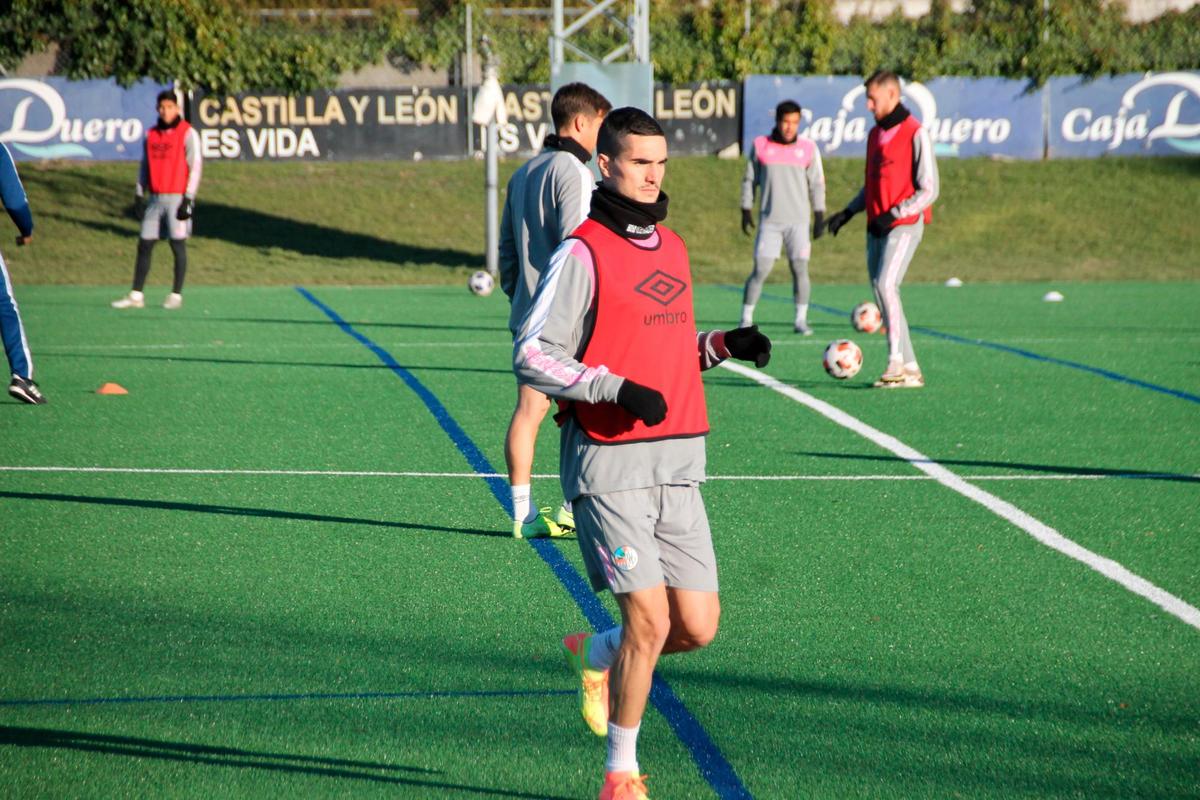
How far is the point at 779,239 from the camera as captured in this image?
1398cm

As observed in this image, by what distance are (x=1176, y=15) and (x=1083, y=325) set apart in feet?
64.1

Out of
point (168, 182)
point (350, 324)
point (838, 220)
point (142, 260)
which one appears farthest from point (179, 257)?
point (838, 220)

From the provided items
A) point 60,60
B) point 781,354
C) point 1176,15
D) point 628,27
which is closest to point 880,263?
point 781,354

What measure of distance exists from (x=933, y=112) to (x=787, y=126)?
16.0m

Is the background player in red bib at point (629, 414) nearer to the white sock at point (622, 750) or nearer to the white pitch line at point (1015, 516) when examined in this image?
the white sock at point (622, 750)

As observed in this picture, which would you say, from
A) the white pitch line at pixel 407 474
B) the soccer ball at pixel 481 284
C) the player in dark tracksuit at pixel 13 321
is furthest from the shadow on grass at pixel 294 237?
the white pitch line at pixel 407 474

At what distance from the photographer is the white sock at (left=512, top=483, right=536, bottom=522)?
6.31m

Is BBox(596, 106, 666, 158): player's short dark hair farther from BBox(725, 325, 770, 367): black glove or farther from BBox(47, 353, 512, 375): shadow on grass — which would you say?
BBox(47, 353, 512, 375): shadow on grass

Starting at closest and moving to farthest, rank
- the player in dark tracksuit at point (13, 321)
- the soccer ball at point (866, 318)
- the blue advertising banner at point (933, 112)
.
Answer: the player in dark tracksuit at point (13, 321)
the soccer ball at point (866, 318)
the blue advertising banner at point (933, 112)

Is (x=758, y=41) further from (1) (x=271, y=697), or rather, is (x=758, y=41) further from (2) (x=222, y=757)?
(2) (x=222, y=757)

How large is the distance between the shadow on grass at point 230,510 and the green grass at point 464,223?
50.0ft

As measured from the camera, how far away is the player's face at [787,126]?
1368cm

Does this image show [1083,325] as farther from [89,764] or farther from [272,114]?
[272,114]

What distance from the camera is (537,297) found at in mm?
3682
